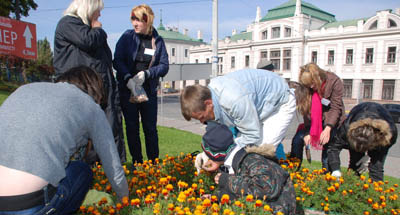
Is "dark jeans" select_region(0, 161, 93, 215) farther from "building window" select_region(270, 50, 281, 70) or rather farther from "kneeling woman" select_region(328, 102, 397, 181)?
"building window" select_region(270, 50, 281, 70)

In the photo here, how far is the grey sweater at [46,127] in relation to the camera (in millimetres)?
1498

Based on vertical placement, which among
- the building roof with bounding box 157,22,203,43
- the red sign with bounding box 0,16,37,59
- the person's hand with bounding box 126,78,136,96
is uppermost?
the building roof with bounding box 157,22,203,43

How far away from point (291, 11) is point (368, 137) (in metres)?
41.2

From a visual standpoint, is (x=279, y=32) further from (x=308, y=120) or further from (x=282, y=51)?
(x=308, y=120)

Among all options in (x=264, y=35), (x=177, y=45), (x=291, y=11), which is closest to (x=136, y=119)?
(x=291, y=11)

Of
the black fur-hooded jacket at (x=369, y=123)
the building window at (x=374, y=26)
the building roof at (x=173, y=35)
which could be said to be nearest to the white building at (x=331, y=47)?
the building window at (x=374, y=26)

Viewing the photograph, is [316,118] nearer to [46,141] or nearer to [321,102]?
[321,102]

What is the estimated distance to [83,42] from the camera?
2820mm

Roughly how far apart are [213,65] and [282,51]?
2995 cm

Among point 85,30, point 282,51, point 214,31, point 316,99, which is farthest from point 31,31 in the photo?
point 282,51

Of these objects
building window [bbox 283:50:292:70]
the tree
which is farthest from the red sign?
building window [bbox 283:50:292:70]

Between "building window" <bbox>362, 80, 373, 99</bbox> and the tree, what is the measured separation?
3411 cm

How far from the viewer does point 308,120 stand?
3.89m

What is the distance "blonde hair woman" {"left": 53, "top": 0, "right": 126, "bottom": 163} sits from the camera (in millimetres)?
2842
